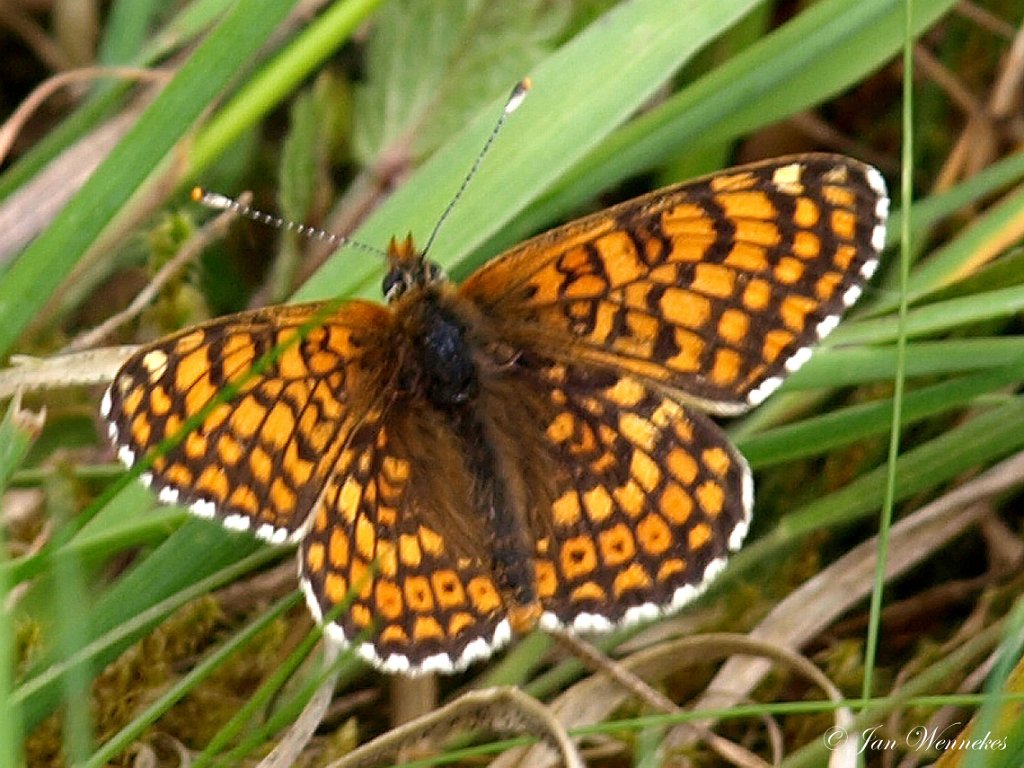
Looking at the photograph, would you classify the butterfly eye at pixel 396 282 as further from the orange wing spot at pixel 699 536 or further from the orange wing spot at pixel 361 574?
the orange wing spot at pixel 699 536

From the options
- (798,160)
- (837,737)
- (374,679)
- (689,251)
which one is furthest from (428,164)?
(837,737)

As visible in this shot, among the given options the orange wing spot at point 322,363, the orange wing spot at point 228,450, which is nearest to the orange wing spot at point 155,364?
the orange wing spot at point 228,450

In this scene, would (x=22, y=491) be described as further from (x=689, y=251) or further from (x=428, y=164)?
(x=689, y=251)

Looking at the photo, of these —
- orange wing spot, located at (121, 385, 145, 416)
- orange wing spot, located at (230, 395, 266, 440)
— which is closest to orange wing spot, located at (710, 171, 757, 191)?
orange wing spot, located at (230, 395, 266, 440)

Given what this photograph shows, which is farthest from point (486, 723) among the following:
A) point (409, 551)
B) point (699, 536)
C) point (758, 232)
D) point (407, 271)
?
point (758, 232)

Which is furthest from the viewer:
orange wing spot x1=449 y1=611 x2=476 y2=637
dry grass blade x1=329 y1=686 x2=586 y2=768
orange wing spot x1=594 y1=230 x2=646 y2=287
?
orange wing spot x1=594 y1=230 x2=646 y2=287

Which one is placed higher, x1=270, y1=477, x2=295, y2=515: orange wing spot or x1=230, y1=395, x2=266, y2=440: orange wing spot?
x1=230, y1=395, x2=266, y2=440: orange wing spot

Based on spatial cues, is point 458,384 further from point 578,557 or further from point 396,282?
point 578,557

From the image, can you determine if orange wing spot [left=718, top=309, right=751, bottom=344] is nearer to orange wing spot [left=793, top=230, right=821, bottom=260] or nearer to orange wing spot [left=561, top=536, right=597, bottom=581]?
orange wing spot [left=793, top=230, right=821, bottom=260]
